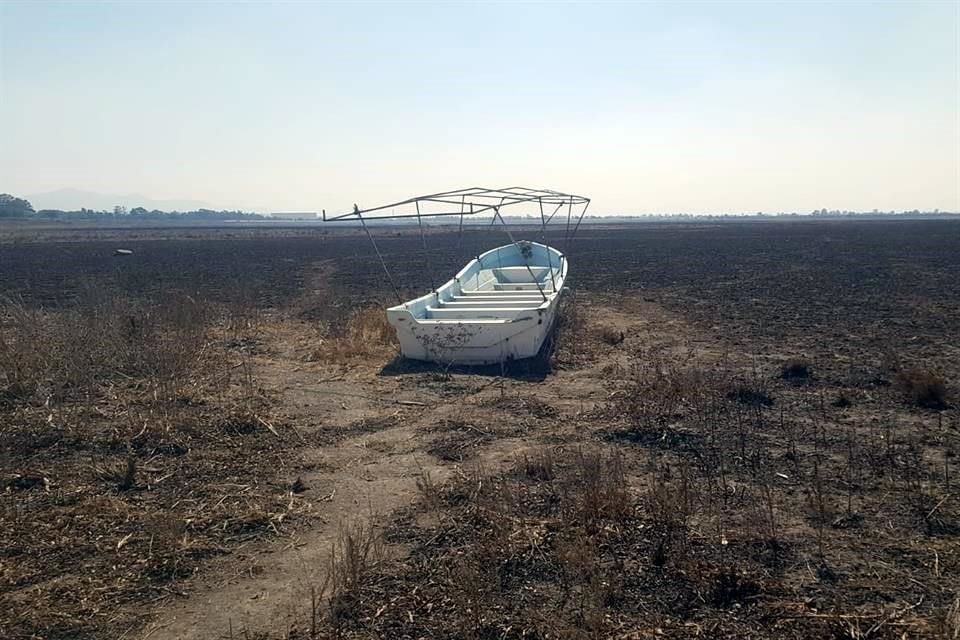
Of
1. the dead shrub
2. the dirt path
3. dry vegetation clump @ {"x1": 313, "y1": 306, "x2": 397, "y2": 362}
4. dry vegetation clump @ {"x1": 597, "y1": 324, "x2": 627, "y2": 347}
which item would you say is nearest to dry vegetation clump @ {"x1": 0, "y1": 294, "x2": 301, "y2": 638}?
the dirt path

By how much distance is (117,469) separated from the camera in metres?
5.70

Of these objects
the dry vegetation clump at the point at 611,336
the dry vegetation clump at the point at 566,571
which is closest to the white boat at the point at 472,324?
the dry vegetation clump at the point at 611,336

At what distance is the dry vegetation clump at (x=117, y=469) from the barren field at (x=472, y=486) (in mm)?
25

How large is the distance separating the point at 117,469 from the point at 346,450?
6.29ft

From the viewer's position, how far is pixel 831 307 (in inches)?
586

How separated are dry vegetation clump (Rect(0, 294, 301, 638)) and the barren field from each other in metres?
0.02

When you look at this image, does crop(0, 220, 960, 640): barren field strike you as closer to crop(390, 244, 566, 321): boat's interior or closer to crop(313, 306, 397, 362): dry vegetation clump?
crop(313, 306, 397, 362): dry vegetation clump

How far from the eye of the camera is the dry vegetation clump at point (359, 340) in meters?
10.3

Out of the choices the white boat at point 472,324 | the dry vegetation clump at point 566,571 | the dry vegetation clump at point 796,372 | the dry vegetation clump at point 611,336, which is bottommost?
the dry vegetation clump at point 566,571

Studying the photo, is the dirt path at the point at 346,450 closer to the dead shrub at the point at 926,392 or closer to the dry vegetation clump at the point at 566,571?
the dry vegetation clump at the point at 566,571

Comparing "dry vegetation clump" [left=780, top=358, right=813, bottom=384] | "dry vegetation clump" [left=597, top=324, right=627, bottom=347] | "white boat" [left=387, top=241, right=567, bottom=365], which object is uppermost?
"white boat" [left=387, top=241, right=567, bottom=365]

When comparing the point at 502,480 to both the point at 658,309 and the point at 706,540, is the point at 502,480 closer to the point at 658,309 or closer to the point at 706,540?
the point at 706,540

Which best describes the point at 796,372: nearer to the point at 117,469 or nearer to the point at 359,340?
the point at 359,340

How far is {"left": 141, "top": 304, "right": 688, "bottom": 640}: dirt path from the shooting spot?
3.84 m
